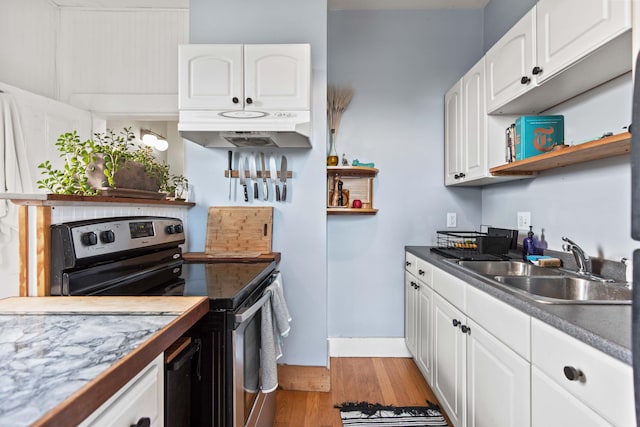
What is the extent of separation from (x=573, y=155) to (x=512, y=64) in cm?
60

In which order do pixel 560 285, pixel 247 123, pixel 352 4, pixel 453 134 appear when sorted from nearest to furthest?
pixel 560 285 → pixel 247 123 → pixel 453 134 → pixel 352 4

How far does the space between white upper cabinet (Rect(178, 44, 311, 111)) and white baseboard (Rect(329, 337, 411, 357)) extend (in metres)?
1.89

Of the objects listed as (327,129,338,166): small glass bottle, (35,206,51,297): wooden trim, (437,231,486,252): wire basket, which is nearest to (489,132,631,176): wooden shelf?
(437,231,486,252): wire basket

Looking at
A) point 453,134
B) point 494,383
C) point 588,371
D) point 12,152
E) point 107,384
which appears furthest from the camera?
point 453,134

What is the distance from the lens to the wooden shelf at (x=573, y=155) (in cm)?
124

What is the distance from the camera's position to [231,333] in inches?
42.3

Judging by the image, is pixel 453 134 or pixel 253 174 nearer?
pixel 253 174

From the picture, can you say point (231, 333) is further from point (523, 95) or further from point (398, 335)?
point (398, 335)

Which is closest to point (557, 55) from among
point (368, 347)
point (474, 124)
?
point (474, 124)

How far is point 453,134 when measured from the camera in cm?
258

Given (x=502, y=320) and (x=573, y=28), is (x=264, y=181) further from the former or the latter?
(x=573, y=28)

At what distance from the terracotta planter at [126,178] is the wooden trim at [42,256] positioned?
296mm

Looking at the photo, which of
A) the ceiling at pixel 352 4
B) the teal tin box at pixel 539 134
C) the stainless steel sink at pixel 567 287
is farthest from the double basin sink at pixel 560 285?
the ceiling at pixel 352 4

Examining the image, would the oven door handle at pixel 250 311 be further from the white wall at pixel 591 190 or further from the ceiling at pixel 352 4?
the ceiling at pixel 352 4
